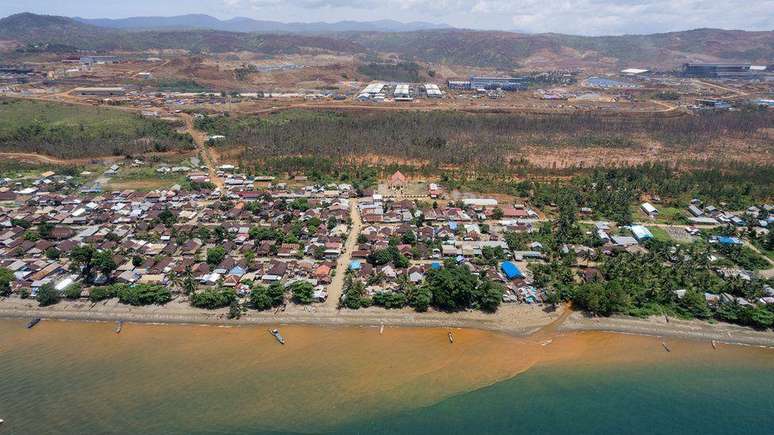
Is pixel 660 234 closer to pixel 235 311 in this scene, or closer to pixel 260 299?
A: pixel 260 299

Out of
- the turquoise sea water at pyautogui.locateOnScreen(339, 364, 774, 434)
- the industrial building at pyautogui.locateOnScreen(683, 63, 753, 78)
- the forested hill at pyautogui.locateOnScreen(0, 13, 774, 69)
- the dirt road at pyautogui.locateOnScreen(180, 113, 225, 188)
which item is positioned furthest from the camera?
the forested hill at pyautogui.locateOnScreen(0, 13, 774, 69)

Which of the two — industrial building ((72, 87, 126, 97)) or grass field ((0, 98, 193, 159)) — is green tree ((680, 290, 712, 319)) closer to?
grass field ((0, 98, 193, 159))

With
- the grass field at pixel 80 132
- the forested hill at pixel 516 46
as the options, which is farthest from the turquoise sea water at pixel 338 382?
the forested hill at pixel 516 46

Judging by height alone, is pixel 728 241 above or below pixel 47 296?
above

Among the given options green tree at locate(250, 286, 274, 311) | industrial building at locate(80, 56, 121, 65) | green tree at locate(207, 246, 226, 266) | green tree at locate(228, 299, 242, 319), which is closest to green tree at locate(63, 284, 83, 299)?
green tree at locate(207, 246, 226, 266)

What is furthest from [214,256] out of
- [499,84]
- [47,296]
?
[499,84]

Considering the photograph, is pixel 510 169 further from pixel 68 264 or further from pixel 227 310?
pixel 68 264

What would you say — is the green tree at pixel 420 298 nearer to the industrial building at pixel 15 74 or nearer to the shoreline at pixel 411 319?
the shoreline at pixel 411 319
